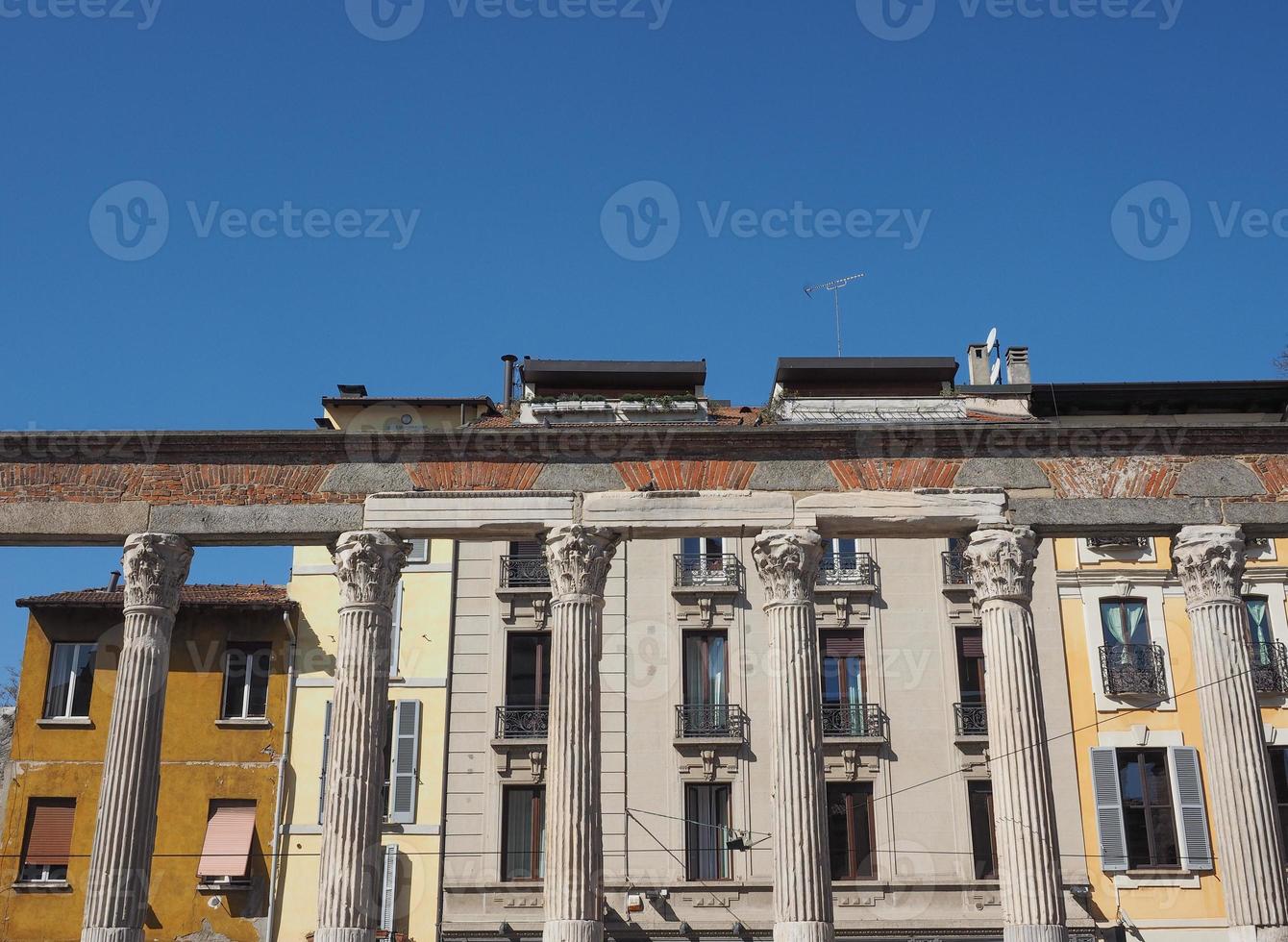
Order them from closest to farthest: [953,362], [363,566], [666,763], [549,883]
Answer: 1. [549,883]
2. [363,566]
3. [666,763]
4. [953,362]

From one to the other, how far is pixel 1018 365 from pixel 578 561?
59.5ft

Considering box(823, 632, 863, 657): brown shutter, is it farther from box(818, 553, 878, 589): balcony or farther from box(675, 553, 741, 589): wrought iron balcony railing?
box(675, 553, 741, 589): wrought iron balcony railing

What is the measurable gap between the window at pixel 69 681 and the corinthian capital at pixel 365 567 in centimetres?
1343

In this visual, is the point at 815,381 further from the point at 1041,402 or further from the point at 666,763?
the point at 666,763

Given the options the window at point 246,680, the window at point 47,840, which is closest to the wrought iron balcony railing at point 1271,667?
the window at point 246,680

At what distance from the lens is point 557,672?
65.6 ft

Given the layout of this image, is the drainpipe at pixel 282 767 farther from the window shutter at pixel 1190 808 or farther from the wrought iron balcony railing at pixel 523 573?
the window shutter at pixel 1190 808

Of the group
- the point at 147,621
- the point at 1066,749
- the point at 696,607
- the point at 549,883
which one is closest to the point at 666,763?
the point at 696,607

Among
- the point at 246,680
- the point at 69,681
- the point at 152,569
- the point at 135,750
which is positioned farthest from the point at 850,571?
the point at 69,681

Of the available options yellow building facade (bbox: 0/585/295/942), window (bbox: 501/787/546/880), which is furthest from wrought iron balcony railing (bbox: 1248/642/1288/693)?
yellow building facade (bbox: 0/585/295/942)

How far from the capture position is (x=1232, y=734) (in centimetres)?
1952

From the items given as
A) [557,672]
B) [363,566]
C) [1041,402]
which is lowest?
[557,672]

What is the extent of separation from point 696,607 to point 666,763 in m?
3.39

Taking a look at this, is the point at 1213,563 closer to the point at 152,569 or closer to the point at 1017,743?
the point at 1017,743
